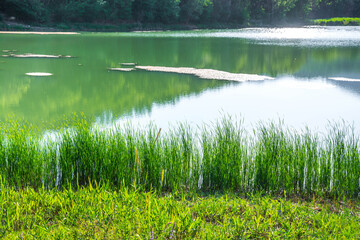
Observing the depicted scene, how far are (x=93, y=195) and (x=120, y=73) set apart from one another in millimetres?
13100

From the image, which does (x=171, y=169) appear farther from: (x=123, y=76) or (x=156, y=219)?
(x=123, y=76)

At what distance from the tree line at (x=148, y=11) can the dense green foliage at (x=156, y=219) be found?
4974cm

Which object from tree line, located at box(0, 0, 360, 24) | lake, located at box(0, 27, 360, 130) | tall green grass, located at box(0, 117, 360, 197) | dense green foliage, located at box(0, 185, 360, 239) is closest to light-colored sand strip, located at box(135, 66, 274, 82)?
lake, located at box(0, 27, 360, 130)

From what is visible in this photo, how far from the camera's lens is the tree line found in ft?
164

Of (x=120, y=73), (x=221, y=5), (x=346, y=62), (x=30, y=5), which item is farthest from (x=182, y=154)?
(x=221, y=5)

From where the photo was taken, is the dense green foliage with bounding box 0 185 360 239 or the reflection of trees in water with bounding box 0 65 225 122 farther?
the reflection of trees in water with bounding box 0 65 225 122

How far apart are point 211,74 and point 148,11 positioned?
165ft

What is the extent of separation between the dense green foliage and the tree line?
4974cm

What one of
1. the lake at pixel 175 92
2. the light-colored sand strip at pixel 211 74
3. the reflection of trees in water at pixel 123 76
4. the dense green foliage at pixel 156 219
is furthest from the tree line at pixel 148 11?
the dense green foliage at pixel 156 219

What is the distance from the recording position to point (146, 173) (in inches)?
193

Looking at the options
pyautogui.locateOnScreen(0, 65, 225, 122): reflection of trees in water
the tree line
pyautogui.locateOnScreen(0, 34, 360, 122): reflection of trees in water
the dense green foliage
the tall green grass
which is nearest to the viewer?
the dense green foliage

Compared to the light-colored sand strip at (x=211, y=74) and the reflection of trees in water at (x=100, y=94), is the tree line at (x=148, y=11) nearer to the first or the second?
the light-colored sand strip at (x=211, y=74)

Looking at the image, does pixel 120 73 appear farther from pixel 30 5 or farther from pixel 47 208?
pixel 30 5

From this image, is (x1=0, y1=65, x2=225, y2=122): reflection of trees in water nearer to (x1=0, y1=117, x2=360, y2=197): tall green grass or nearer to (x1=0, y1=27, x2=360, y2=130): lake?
(x1=0, y1=27, x2=360, y2=130): lake
